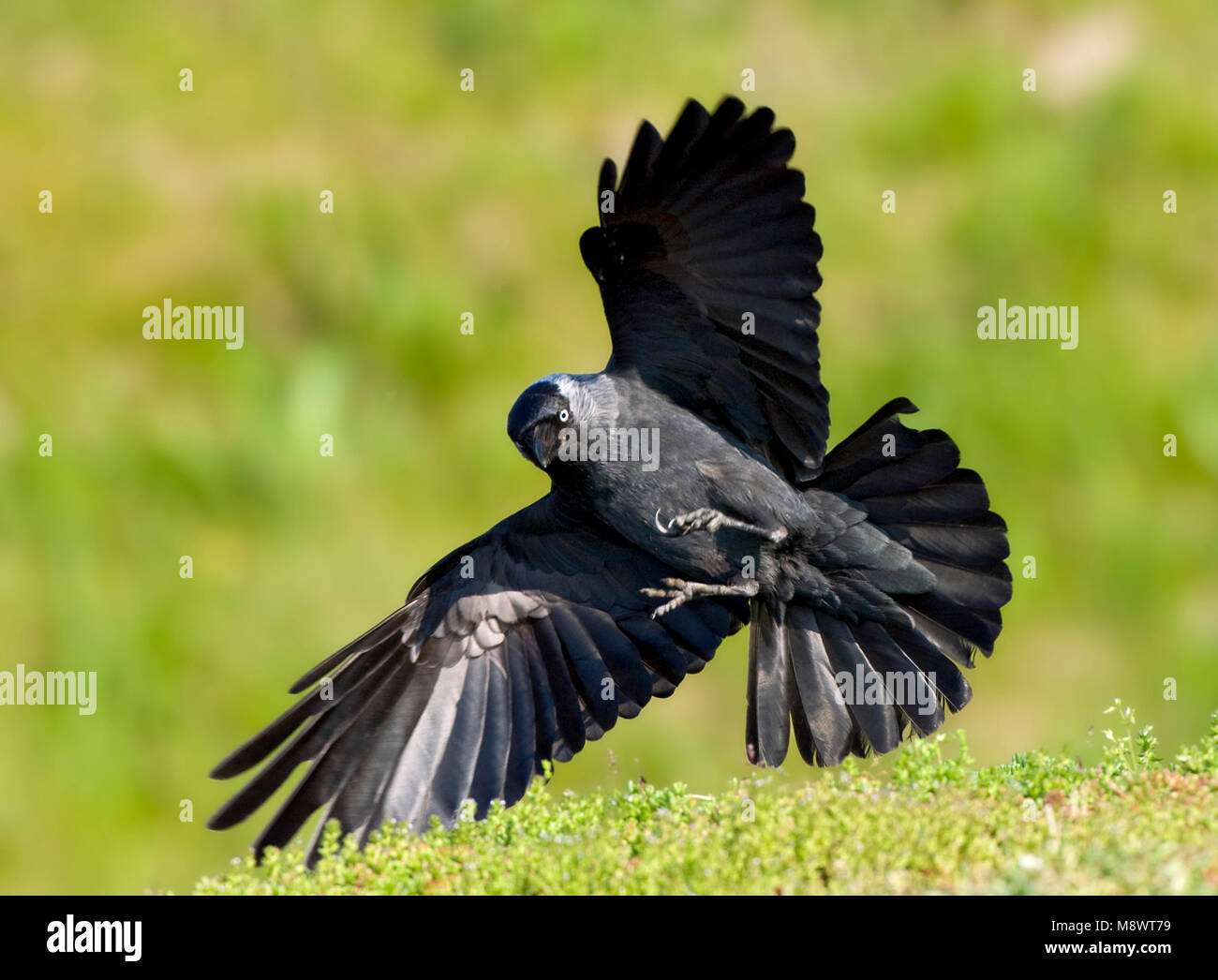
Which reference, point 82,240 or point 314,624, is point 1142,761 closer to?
point 314,624

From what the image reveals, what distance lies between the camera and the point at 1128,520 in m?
12.9

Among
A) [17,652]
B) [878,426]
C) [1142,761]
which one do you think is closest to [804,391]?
[878,426]

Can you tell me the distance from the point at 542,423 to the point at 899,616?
5.63 ft

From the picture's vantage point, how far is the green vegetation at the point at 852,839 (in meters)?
4.47

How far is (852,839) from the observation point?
467 centimetres

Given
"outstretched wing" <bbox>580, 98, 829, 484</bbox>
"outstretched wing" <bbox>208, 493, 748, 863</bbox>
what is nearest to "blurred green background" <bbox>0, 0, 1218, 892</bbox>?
"outstretched wing" <bbox>208, 493, 748, 863</bbox>

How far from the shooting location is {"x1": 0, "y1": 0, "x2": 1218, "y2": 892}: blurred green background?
11586mm

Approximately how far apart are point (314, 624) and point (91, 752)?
188cm

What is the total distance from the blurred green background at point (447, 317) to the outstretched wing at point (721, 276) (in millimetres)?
4948
